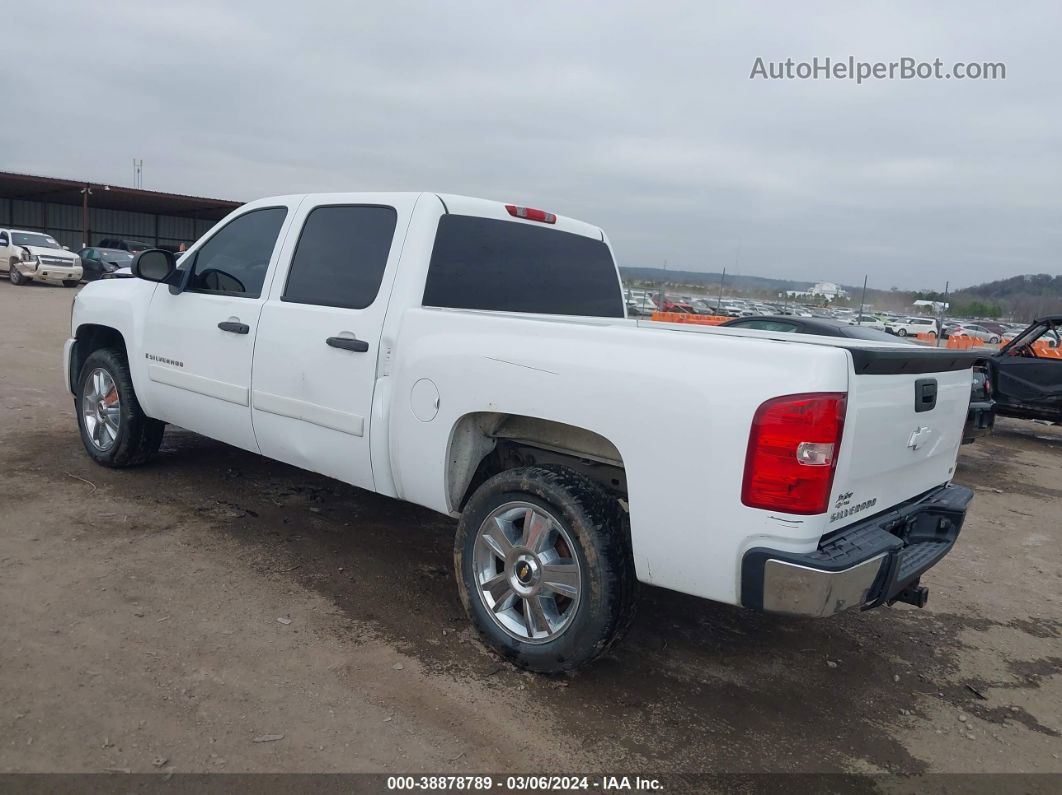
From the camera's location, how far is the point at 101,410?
559 cm

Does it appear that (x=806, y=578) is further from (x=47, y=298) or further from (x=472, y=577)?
(x=47, y=298)

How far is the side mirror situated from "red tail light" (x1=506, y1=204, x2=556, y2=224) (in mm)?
2149

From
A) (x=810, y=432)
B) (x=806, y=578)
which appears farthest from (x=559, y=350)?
(x=806, y=578)

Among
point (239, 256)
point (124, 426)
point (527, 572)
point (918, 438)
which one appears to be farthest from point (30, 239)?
point (918, 438)

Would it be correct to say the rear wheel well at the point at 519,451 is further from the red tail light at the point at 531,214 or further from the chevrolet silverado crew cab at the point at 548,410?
the red tail light at the point at 531,214

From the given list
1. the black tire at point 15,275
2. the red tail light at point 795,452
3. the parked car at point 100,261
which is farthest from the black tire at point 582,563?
the parked car at point 100,261

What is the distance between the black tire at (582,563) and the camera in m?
3.01

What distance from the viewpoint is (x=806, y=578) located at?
2.57 metres

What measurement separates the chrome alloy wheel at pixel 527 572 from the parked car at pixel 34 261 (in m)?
25.0

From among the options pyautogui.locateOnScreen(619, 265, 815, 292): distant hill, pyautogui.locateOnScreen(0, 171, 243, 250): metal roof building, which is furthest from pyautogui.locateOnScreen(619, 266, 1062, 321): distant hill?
pyautogui.locateOnScreen(0, 171, 243, 250): metal roof building

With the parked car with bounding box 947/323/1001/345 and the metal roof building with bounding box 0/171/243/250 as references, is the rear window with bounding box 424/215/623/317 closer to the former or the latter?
the parked car with bounding box 947/323/1001/345

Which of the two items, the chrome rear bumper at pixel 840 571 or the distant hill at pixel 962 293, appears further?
the distant hill at pixel 962 293

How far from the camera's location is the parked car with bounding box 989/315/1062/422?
32.9 ft

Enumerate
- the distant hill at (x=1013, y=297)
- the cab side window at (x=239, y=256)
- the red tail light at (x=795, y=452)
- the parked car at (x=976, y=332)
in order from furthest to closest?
the distant hill at (x=1013, y=297), the parked car at (x=976, y=332), the cab side window at (x=239, y=256), the red tail light at (x=795, y=452)
